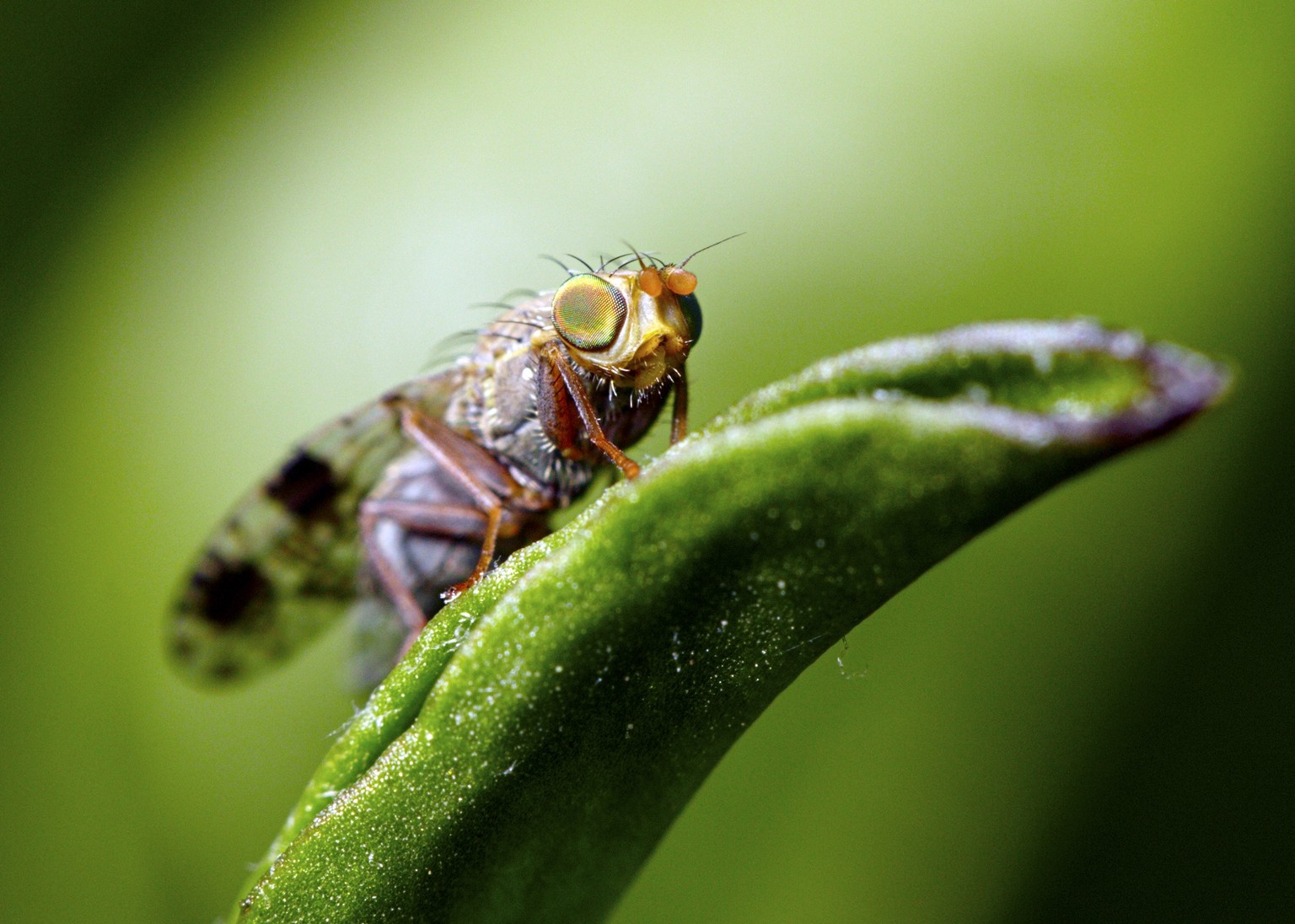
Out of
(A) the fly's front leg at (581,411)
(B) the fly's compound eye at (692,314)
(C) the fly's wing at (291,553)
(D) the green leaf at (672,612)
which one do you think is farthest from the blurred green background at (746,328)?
(D) the green leaf at (672,612)

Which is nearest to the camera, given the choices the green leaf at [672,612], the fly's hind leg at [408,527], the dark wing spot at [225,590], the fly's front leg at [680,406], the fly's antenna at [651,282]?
the green leaf at [672,612]

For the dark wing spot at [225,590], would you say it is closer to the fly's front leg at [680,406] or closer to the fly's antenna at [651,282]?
the fly's front leg at [680,406]

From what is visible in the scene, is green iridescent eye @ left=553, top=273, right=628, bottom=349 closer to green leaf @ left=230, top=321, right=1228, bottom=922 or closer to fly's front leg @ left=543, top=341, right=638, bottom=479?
fly's front leg @ left=543, top=341, right=638, bottom=479

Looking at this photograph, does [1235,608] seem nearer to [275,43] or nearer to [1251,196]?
[1251,196]

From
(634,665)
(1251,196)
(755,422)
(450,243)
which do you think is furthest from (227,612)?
(1251,196)

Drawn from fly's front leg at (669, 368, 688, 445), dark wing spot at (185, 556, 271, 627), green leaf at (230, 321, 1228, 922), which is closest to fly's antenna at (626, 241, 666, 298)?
fly's front leg at (669, 368, 688, 445)

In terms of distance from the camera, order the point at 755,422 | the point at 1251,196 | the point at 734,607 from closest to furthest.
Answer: the point at 755,422
the point at 734,607
the point at 1251,196
